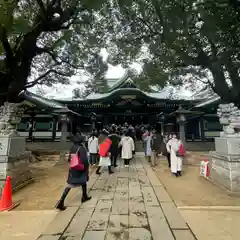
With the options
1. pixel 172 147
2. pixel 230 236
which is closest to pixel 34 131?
pixel 172 147

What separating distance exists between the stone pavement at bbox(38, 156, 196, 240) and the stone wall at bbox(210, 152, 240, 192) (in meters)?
1.98

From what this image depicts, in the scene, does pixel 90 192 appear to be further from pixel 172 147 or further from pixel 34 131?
pixel 34 131

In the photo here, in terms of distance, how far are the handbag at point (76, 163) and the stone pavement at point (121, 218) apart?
873 millimetres

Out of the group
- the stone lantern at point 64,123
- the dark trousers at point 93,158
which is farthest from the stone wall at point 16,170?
the stone lantern at point 64,123

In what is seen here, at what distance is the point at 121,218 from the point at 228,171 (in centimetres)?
374

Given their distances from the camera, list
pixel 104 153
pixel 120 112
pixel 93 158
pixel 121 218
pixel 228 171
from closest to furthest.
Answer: pixel 121 218, pixel 228 171, pixel 104 153, pixel 93 158, pixel 120 112

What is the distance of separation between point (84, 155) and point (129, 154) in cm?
508

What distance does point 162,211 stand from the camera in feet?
14.3

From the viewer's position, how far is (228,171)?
5.98 metres

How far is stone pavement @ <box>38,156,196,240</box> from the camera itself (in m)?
3.34

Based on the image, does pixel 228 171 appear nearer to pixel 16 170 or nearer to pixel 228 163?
pixel 228 163

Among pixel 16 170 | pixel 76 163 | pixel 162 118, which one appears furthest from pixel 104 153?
pixel 162 118

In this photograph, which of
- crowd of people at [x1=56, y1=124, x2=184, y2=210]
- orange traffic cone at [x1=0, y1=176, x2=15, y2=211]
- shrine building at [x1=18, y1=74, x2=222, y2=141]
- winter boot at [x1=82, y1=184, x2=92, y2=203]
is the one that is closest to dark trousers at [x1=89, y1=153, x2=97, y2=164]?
crowd of people at [x1=56, y1=124, x2=184, y2=210]

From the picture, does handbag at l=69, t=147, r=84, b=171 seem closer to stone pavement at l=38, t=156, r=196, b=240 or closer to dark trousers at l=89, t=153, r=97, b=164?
stone pavement at l=38, t=156, r=196, b=240
